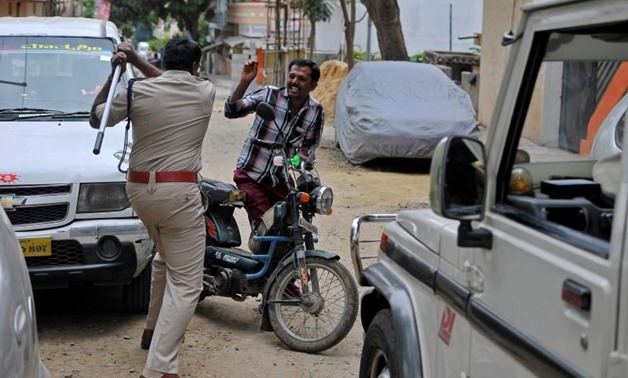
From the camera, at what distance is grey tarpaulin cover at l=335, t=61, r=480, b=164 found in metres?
14.2

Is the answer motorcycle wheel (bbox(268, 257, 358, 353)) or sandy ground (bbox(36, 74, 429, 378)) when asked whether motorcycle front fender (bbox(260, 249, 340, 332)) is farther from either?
sandy ground (bbox(36, 74, 429, 378))

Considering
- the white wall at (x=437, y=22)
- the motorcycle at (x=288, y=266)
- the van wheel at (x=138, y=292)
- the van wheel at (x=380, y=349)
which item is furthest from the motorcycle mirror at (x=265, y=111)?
the white wall at (x=437, y=22)

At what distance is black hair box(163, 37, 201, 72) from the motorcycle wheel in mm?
1408

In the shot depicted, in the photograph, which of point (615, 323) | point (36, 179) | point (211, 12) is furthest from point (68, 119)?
point (211, 12)

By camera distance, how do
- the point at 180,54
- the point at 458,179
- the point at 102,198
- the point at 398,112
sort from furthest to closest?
1. the point at 398,112
2. the point at 102,198
3. the point at 180,54
4. the point at 458,179

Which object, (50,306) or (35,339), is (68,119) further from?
(35,339)

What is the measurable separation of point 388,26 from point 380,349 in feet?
53.0

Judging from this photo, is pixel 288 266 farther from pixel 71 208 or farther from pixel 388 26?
pixel 388 26

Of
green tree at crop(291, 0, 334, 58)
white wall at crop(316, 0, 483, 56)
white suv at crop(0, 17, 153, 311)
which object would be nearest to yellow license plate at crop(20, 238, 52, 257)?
white suv at crop(0, 17, 153, 311)

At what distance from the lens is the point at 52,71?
24.3ft

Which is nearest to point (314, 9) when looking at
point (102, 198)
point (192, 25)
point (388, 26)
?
point (388, 26)

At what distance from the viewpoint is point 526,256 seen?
2643mm

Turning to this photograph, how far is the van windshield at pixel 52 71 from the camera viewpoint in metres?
7.20

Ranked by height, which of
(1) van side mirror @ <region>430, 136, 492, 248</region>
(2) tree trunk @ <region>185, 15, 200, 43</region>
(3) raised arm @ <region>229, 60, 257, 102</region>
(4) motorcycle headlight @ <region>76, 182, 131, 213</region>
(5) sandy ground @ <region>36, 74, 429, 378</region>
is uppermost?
(2) tree trunk @ <region>185, 15, 200, 43</region>
